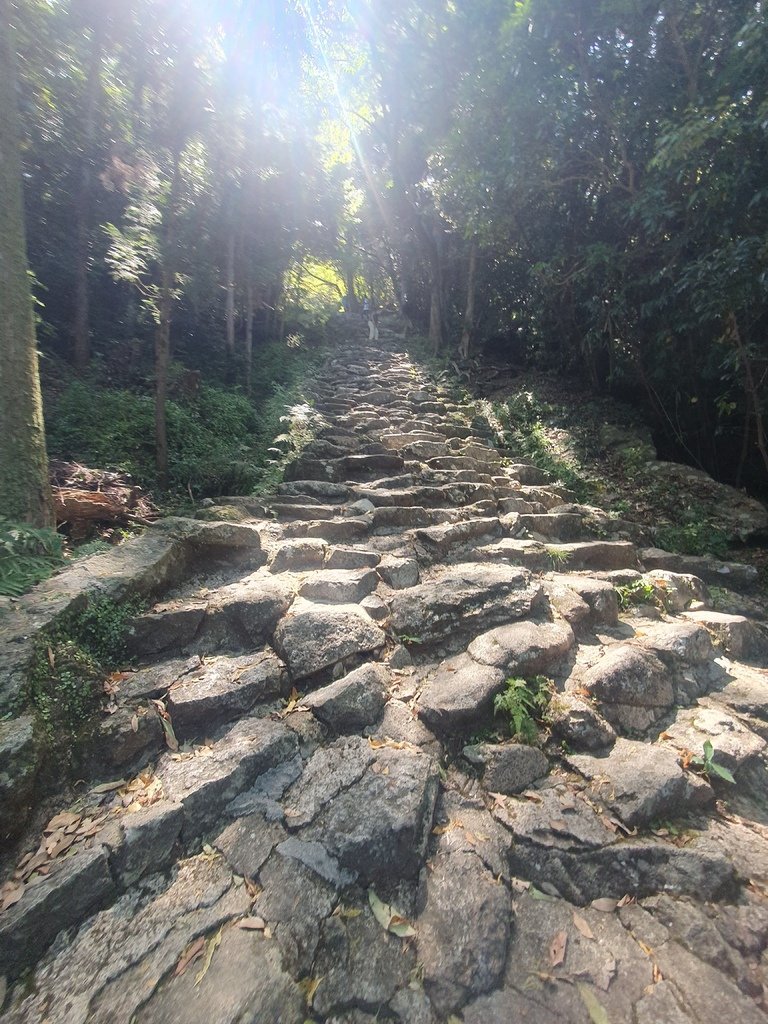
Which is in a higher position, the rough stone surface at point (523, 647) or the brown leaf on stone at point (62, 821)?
the rough stone surface at point (523, 647)

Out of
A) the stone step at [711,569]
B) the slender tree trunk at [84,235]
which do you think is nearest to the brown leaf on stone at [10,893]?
the stone step at [711,569]

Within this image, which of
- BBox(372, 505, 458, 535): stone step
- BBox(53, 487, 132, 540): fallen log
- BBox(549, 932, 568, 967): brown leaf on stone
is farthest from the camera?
BBox(372, 505, 458, 535): stone step

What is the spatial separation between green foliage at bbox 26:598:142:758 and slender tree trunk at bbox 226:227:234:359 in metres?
7.22

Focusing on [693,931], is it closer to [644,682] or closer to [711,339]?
[644,682]

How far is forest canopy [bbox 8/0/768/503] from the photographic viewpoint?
474cm

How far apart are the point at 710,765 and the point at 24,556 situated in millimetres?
3473

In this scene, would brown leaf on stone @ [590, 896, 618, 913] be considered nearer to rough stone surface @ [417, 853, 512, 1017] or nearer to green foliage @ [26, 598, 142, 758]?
rough stone surface @ [417, 853, 512, 1017]

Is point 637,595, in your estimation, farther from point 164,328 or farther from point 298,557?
point 164,328

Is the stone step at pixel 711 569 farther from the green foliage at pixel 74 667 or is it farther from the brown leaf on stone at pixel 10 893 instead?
the brown leaf on stone at pixel 10 893

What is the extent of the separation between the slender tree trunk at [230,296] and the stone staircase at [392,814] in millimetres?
6387

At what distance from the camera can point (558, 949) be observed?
1.37 metres

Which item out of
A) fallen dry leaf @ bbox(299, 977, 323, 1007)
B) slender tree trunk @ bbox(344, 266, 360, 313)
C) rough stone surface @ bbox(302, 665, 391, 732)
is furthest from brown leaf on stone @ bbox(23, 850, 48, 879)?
slender tree trunk @ bbox(344, 266, 360, 313)

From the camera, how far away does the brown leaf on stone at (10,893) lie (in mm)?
1346

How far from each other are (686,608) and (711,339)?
157 inches
